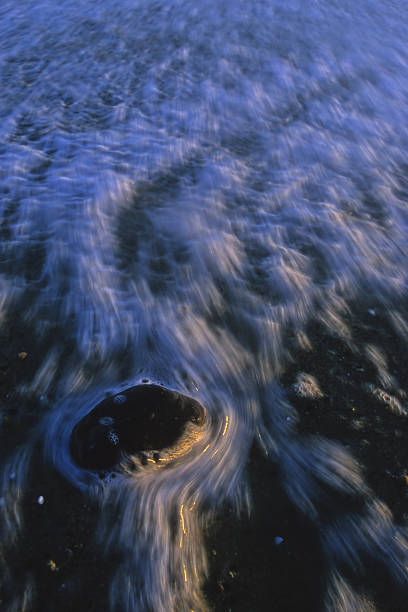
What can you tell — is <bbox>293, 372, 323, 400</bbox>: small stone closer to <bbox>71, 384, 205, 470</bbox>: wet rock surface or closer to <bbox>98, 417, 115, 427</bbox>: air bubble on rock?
<bbox>71, 384, 205, 470</bbox>: wet rock surface

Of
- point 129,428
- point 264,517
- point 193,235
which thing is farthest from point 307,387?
point 193,235

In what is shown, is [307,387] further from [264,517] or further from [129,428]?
[129,428]

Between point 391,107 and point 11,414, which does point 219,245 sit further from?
point 391,107

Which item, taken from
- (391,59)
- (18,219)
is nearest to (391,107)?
(391,59)

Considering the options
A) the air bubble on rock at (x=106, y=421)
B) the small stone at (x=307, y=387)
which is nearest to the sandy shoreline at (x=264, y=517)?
the small stone at (x=307, y=387)

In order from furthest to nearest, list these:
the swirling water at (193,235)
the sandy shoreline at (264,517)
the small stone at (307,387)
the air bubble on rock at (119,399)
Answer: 1. the small stone at (307,387)
2. the air bubble on rock at (119,399)
3. the swirling water at (193,235)
4. the sandy shoreline at (264,517)

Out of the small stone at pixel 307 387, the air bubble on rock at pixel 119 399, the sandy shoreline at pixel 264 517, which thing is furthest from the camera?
the small stone at pixel 307 387

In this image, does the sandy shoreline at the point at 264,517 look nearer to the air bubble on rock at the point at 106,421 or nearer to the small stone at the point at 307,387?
the small stone at the point at 307,387

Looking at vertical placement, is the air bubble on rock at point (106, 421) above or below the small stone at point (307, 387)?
below

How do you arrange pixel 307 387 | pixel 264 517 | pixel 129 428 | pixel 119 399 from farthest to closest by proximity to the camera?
1. pixel 307 387
2. pixel 119 399
3. pixel 129 428
4. pixel 264 517

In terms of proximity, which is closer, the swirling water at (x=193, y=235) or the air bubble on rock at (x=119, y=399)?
the swirling water at (x=193, y=235)
